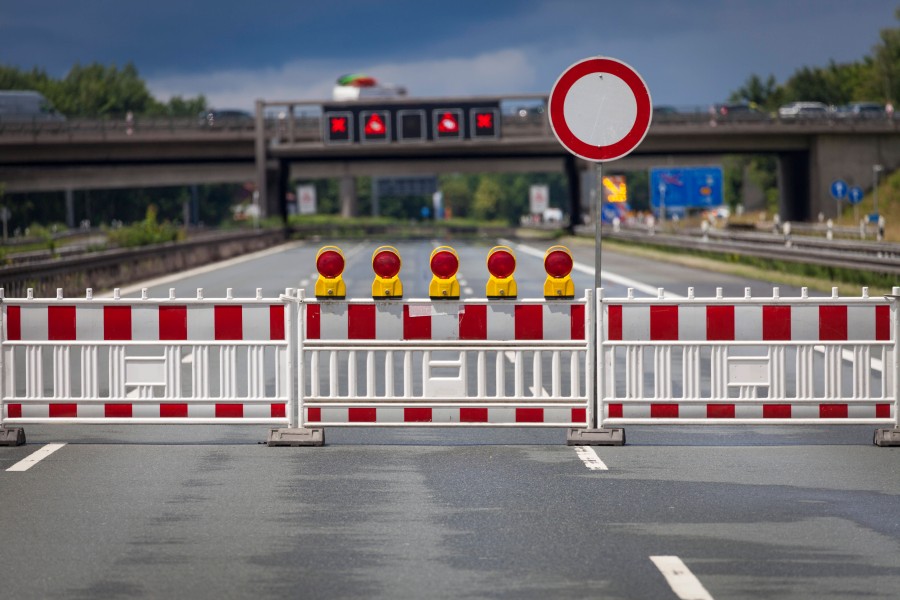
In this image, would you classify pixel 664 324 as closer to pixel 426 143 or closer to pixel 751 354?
pixel 751 354

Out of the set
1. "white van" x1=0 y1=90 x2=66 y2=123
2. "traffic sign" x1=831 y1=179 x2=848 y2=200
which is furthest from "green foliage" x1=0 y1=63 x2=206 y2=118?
"traffic sign" x1=831 y1=179 x2=848 y2=200

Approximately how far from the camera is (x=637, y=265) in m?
44.8

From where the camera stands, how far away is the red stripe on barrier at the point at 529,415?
10.3m

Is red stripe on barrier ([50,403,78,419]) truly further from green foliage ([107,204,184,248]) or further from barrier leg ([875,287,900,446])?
green foliage ([107,204,184,248])

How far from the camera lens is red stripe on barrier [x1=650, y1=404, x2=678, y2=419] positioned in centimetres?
1030

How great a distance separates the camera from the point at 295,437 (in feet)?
34.1

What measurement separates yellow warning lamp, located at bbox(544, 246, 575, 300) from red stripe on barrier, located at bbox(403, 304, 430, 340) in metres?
0.80

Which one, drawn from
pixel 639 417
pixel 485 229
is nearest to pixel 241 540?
pixel 639 417

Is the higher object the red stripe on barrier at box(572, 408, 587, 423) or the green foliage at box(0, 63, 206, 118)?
the green foliage at box(0, 63, 206, 118)

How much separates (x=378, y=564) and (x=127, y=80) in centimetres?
18143

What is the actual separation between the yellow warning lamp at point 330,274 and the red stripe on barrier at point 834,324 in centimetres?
309

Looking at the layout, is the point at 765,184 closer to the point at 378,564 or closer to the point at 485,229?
the point at 485,229

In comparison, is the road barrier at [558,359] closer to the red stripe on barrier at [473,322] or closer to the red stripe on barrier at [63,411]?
the red stripe on barrier at [473,322]

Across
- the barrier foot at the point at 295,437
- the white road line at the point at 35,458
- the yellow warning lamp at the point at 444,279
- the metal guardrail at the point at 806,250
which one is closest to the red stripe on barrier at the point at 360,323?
the yellow warning lamp at the point at 444,279
